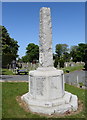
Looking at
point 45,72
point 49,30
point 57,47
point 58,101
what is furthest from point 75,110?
point 57,47

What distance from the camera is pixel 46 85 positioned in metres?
7.24

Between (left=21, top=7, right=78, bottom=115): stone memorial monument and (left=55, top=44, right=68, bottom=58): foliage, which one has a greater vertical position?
(left=55, top=44, right=68, bottom=58): foliage

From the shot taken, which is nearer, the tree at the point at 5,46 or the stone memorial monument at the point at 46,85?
the stone memorial monument at the point at 46,85

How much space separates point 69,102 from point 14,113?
8.64 feet

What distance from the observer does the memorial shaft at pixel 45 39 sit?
25.4 ft

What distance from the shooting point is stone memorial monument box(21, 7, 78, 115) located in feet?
22.6

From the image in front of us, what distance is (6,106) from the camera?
7.38 metres

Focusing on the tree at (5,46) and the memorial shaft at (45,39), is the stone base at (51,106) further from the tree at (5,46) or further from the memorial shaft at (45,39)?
the tree at (5,46)

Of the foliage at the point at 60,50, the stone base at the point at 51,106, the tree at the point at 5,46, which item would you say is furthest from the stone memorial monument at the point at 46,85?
the foliage at the point at 60,50

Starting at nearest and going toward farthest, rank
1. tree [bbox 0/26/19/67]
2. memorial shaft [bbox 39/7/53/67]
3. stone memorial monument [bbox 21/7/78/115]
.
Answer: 1. stone memorial monument [bbox 21/7/78/115]
2. memorial shaft [bbox 39/7/53/67]
3. tree [bbox 0/26/19/67]

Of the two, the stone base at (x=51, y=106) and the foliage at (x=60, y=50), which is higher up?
the foliage at (x=60, y=50)

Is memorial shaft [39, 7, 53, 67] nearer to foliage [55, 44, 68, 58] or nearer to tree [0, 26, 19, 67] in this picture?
tree [0, 26, 19, 67]

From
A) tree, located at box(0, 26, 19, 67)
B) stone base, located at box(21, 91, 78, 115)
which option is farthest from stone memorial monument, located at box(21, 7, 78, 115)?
tree, located at box(0, 26, 19, 67)

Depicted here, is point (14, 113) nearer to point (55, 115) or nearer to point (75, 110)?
point (55, 115)
